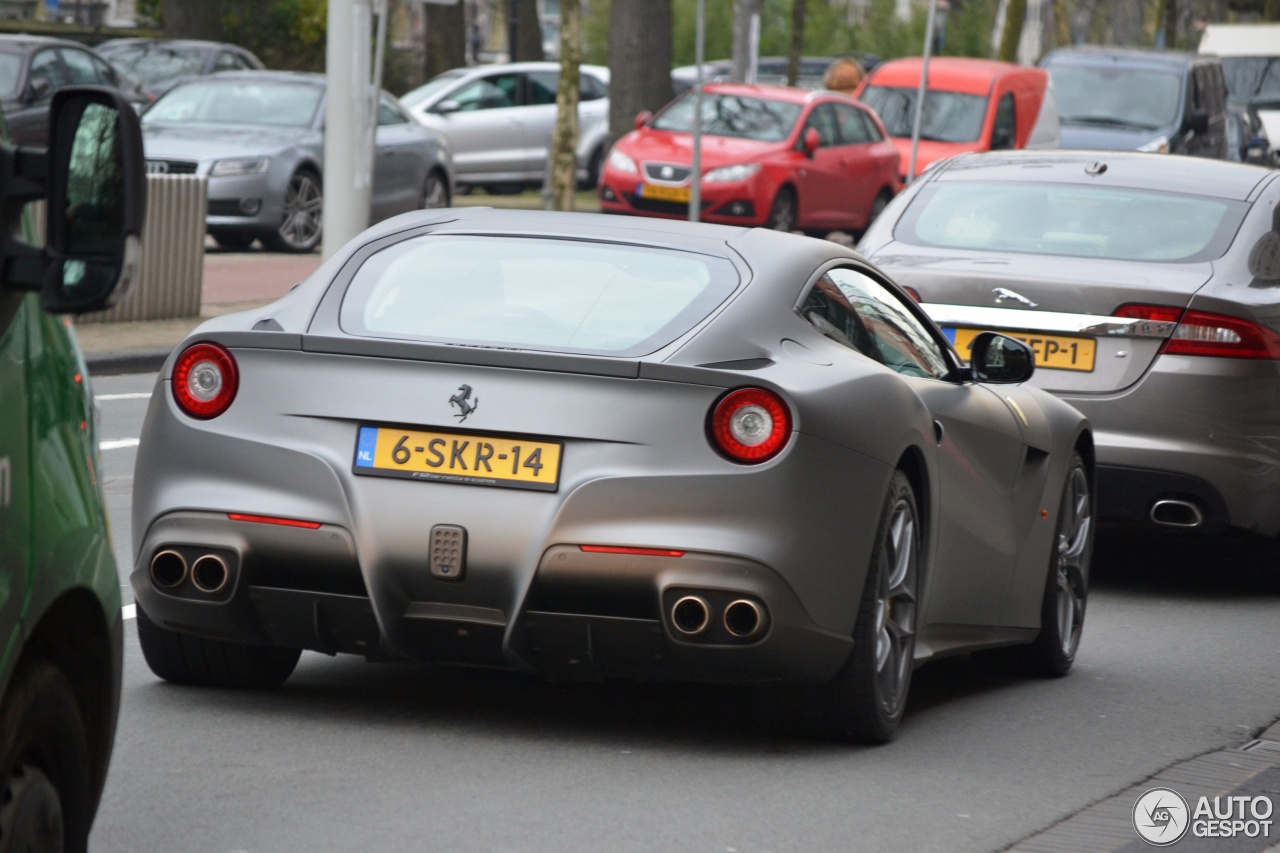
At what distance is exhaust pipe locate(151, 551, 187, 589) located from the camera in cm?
562

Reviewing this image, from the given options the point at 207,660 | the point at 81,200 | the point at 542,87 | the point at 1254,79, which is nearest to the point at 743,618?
the point at 207,660

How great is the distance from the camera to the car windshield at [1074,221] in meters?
9.16

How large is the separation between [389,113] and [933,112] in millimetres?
7726

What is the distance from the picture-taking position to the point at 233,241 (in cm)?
2377

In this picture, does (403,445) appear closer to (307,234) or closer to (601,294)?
(601,294)

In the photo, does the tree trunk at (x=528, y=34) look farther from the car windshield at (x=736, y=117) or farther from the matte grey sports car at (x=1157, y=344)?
the matte grey sports car at (x=1157, y=344)

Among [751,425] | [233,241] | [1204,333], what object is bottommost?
[233,241]

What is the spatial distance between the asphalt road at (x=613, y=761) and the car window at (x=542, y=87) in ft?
88.3

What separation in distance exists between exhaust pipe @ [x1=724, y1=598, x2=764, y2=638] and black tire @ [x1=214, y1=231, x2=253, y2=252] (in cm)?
1745

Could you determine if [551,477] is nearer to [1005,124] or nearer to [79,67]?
[79,67]

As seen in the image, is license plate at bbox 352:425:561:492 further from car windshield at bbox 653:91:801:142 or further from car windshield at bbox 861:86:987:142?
car windshield at bbox 861:86:987:142

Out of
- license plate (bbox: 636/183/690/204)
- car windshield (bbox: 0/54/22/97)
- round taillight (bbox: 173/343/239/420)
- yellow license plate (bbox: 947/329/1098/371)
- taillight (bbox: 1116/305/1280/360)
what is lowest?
license plate (bbox: 636/183/690/204)

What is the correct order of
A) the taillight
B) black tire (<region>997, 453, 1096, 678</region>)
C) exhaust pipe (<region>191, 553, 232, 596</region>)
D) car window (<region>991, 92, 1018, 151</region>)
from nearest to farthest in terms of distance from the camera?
exhaust pipe (<region>191, 553, 232, 596</region>) < black tire (<region>997, 453, 1096, 678</region>) < the taillight < car window (<region>991, 92, 1018, 151</region>)

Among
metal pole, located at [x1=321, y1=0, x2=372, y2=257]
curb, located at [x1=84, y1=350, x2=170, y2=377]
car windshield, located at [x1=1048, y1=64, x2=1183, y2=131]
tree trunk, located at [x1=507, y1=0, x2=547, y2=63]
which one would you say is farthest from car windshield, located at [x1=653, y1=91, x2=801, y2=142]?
tree trunk, located at [x1=507, y1=0, x2=547, y2=63]
